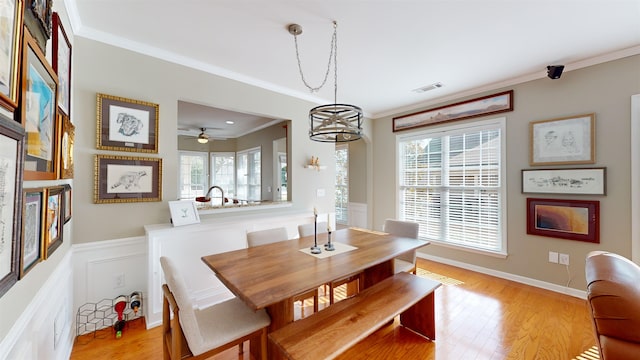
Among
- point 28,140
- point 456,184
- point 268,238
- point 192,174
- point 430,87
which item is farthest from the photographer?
point 192,174

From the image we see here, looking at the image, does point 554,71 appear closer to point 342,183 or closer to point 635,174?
point 635,174

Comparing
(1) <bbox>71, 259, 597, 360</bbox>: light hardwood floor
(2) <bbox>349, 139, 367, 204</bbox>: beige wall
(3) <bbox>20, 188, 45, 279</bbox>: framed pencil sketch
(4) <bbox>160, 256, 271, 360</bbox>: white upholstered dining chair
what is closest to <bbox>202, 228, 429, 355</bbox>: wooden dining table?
(4) <bbox>160, 256, 271, 360</bbox>: white upholstered dining chair

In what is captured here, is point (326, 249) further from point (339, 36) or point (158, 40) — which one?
point (158, 40)

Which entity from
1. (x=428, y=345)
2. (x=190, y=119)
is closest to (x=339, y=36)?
(x=428, y=345)

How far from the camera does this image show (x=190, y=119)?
5004mm

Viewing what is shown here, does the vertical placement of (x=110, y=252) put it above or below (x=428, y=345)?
above

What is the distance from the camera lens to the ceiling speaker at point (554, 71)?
9.21ft

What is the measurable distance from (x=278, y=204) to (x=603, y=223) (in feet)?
12.3

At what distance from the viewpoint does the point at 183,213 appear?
8.35ft

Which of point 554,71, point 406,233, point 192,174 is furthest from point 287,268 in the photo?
point 192,174

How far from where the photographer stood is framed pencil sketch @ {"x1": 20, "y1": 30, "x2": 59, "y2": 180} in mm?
1008

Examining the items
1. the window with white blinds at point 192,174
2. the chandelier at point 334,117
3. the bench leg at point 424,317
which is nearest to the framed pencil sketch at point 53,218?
the chandelier at point 334,117

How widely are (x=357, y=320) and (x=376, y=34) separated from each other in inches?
92.2

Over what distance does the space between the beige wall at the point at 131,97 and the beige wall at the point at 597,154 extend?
3400 mm
